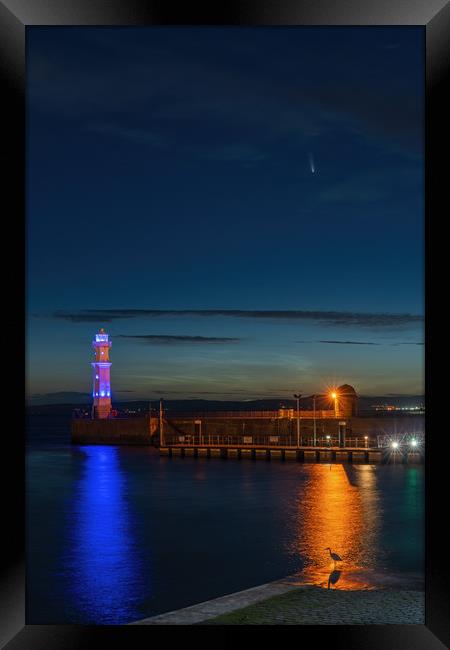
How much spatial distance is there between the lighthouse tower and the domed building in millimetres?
15190

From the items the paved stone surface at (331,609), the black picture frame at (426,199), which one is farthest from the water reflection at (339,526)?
the black picture frame at (426,199)

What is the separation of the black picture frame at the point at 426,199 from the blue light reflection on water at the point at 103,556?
21.7ft

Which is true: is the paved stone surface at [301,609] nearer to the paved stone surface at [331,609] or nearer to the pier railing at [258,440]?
the paved stone surface at [331,609]

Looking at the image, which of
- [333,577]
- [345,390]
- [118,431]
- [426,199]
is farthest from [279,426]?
[426,199]

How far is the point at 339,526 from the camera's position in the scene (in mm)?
18094

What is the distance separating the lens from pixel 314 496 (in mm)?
23625

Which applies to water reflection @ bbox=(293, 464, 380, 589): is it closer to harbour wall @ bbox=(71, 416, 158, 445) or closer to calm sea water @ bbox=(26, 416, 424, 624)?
calm sea water @ bbox=(26, 416, 424, 624)

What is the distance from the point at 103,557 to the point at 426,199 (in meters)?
12.8

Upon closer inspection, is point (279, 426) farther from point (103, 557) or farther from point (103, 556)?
point (103, 557)

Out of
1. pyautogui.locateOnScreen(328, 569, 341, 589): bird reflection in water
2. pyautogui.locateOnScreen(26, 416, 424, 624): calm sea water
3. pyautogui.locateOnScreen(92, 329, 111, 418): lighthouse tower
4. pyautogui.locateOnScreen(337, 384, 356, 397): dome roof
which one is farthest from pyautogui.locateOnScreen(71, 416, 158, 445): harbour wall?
pyautogui.locateOnScreen(328, 569, 341, 589): bird reflection in water

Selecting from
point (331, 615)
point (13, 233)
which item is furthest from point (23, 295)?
point (331, 615)

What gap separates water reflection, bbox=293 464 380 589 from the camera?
1099 cm

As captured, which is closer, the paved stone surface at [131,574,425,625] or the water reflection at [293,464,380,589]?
the paved stone surface at [131,574,425,625]

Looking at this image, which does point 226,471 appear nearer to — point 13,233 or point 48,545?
point 48,545
